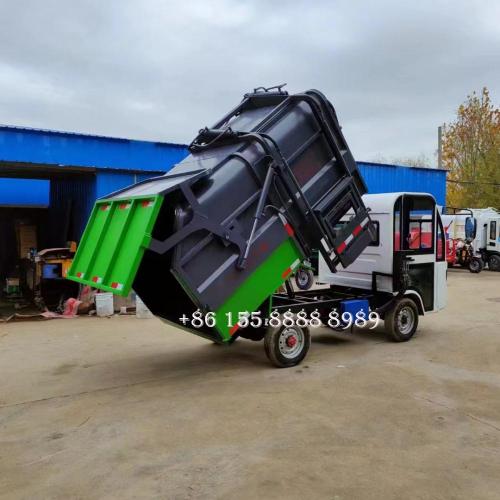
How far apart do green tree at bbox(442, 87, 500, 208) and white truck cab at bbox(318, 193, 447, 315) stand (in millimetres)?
24366

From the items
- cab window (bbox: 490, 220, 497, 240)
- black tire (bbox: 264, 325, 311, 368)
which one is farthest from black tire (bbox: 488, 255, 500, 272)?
black tire (bbox: 264, 325, 311, 368)

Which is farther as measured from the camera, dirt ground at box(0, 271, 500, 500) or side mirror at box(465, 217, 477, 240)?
side mirror at box(465, 217, 477, 240)

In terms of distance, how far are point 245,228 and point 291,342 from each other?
173cm

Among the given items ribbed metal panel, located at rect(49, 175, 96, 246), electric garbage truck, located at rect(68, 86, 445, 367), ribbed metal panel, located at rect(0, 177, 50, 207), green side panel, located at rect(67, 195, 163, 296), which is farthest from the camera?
ribbed metal panel, located at rect(0, 177, 50, 207)

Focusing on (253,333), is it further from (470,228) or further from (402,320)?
(470,228)

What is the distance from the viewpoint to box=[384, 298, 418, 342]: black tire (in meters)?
7.74

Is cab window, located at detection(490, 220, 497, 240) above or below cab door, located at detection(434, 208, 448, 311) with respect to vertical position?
above

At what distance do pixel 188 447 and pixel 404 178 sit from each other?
18.7m

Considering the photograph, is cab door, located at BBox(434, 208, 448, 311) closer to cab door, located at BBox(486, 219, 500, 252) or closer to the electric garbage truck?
the electric garbage truck

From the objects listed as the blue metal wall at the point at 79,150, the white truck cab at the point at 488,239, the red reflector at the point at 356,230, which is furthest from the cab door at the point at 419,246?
the white truck cab at the point at 488,239

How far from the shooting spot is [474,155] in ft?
109

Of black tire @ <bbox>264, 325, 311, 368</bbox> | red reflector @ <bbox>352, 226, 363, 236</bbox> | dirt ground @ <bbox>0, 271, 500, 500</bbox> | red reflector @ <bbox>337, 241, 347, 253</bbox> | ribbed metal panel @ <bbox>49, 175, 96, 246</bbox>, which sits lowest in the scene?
dirt ground @ <bbox>0, 271, 500, 500</bbox>

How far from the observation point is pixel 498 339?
817 centimetres

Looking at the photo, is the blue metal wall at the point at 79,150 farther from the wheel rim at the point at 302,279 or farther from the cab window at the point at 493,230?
the cab window at the point at 493,230
